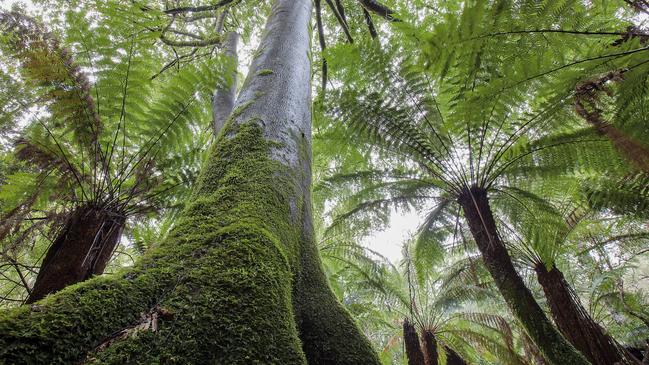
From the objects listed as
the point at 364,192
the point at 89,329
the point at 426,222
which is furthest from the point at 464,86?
the point at 89,329

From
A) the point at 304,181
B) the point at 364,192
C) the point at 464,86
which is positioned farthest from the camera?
the point at 364,192

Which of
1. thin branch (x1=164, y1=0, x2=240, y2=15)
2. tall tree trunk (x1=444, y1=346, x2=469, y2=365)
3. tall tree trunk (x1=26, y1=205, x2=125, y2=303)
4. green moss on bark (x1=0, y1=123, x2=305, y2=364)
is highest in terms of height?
thin branch (x1=164, y1=0, x2=240, y2=15)

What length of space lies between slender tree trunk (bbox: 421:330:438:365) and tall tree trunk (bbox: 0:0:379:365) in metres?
4.24

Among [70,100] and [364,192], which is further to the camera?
[364,192]

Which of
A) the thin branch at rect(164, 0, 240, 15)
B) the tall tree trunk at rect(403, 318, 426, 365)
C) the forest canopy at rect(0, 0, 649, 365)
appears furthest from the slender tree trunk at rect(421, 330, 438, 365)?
the thin branch at rect(164, 0, 240, 15)

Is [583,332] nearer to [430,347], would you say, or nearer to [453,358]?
[430,347]

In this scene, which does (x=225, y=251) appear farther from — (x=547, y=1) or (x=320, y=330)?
(x=547, y=1)

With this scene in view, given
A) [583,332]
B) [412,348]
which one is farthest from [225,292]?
[412,348]

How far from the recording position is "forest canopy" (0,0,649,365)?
0.62 metres

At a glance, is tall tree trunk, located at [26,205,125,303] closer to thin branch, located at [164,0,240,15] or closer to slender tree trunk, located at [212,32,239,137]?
slender tree trunk, located at [212,32,239,137]

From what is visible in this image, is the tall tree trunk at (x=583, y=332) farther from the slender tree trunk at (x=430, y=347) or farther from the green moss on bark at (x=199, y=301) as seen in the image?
the green moss on bark at (x=199, y=301)

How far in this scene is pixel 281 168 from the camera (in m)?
1.13

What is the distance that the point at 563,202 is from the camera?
3.68 meters

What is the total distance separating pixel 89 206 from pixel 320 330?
5.28 feet
